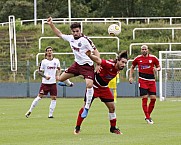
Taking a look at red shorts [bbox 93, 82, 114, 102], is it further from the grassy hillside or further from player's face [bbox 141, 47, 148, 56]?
the grassy hillside

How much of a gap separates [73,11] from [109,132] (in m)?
53.1

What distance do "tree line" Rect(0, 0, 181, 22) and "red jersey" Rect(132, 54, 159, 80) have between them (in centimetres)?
4805

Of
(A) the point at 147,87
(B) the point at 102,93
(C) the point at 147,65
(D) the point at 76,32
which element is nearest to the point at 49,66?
(C) the point at 147,65

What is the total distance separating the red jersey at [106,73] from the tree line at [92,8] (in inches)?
2042

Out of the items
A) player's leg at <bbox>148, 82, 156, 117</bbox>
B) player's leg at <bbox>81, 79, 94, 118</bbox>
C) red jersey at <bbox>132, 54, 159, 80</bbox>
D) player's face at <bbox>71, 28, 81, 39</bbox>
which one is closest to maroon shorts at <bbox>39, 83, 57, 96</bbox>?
red jersey at <bbox>132, 54, 159, 80</bbox>

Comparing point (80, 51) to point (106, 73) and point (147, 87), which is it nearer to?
point (106, 73)

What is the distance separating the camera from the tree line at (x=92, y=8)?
67.4 m

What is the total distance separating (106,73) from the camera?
15023 millimetres

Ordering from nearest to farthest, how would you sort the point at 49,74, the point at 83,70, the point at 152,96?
the point at 83,70, the point at 152,96, the point at 49,74

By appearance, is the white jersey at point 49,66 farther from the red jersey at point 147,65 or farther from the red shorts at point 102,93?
the red shorts at point 102,93

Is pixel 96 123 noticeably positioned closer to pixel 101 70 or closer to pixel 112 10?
pixel 101 70

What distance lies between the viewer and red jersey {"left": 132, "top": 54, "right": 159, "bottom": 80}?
19172mm

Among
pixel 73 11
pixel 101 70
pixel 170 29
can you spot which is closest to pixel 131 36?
pixel 170 29

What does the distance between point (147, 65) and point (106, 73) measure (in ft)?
14.4
